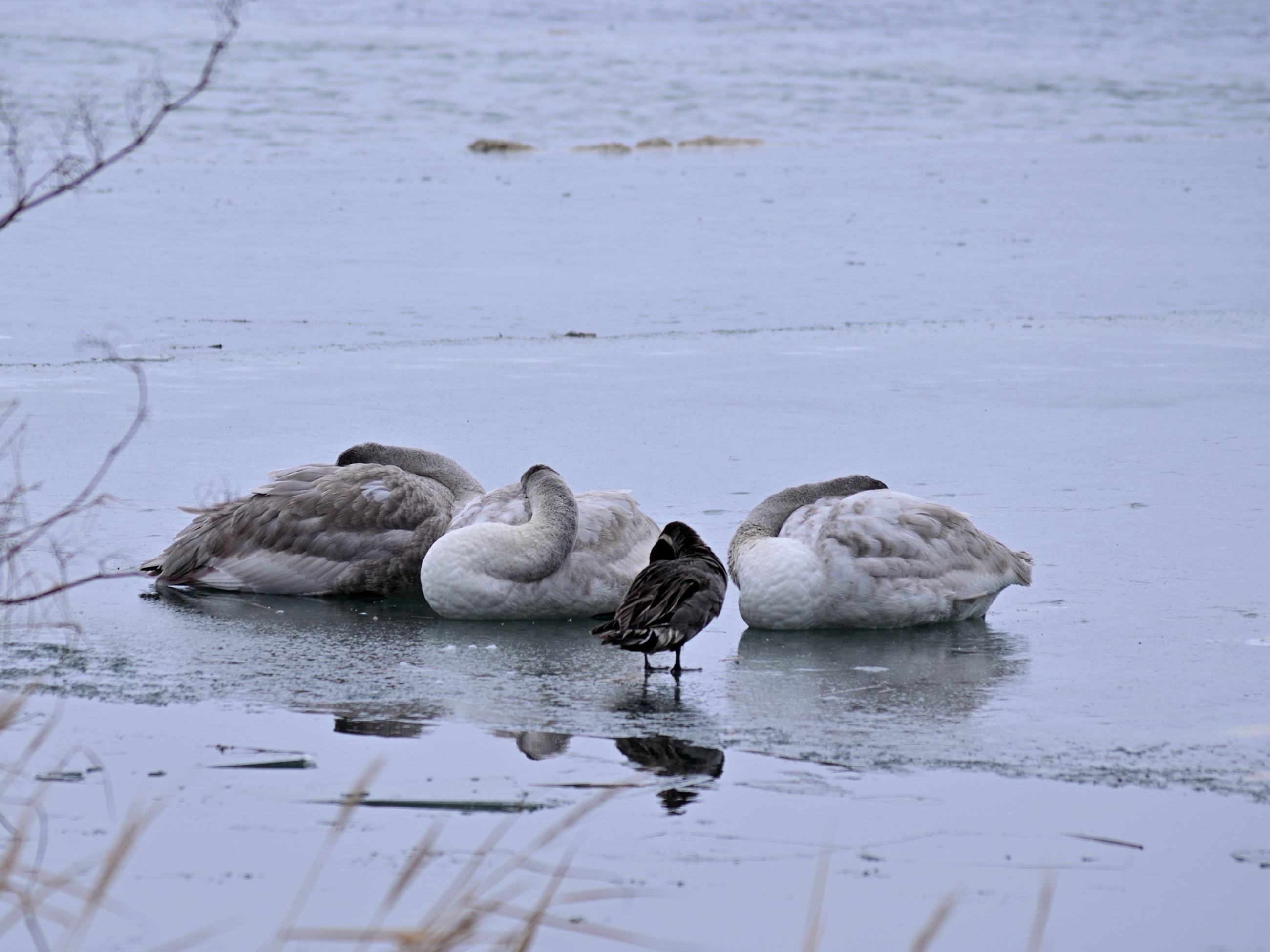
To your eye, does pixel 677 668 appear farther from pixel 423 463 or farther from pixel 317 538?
pixel 423 463

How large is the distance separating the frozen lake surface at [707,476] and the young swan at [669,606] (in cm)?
15

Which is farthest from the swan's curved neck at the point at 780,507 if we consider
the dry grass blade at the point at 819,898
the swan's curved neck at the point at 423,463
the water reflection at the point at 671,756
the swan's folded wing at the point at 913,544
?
the dry grass blade at the point at 819,898

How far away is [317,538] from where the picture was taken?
6.69 meters

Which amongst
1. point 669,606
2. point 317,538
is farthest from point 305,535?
point 669,606

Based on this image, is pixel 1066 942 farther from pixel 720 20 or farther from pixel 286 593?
pixel 720 20

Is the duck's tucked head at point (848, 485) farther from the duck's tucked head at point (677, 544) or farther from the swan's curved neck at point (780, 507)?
the duck's tucked head at point (677, 544)

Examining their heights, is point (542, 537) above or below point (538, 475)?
below

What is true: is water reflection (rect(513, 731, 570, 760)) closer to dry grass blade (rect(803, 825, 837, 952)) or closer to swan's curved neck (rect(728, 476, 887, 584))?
dry grass blade (rect(803, 825, 837, 952))

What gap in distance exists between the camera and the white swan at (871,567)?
6.01 metres

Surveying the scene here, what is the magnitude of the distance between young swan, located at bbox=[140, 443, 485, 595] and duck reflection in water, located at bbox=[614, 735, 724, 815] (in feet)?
7.39

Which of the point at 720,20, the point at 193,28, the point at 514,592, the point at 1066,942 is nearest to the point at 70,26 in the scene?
the point at 193,28

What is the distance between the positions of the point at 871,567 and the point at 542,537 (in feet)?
4.00

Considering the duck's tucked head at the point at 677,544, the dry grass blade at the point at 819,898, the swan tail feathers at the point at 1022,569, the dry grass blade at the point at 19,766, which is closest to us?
the dry grass blade at the point at 819,898

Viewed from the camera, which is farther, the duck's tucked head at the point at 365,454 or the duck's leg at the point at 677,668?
the duck's tucked head at the point at 365,454
